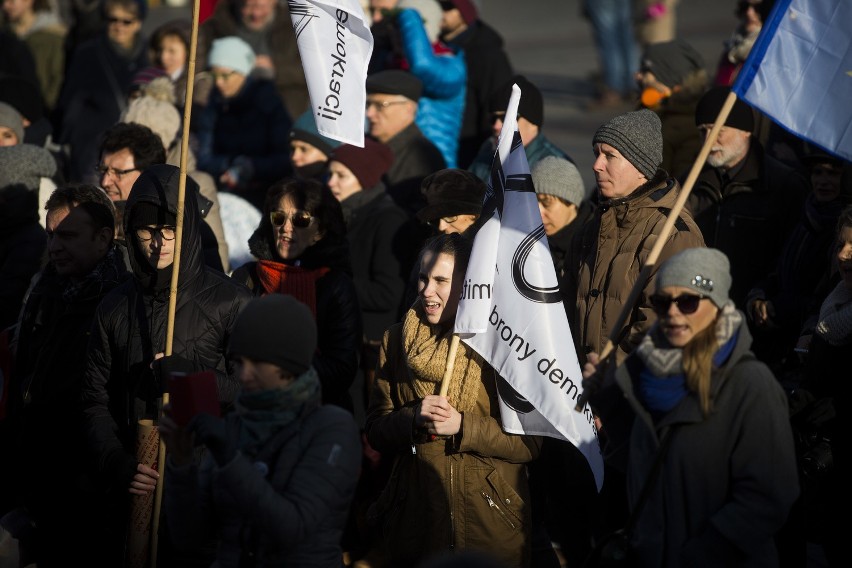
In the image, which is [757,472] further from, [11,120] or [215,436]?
[11,120]

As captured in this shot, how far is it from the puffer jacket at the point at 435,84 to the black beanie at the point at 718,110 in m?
2.36

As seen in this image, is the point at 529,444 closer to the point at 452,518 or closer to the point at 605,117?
the point at 452,518

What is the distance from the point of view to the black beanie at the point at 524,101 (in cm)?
779

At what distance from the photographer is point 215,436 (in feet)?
13.5

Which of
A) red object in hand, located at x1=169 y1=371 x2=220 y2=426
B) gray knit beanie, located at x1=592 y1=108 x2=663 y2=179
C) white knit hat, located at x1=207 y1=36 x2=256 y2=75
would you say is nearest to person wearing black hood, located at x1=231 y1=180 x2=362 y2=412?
gray knit beanie, located at x1=592 y1=108 x2=663 y2=179

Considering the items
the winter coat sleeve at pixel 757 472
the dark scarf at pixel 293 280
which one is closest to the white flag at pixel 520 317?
the winter coat sleeve at pixel 757 472

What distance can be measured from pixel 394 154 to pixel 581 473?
102 inches

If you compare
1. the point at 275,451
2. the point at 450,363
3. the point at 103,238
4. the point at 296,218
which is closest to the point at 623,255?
the point at 450,363

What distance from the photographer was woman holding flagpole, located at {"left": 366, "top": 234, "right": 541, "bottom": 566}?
5277 millimetres

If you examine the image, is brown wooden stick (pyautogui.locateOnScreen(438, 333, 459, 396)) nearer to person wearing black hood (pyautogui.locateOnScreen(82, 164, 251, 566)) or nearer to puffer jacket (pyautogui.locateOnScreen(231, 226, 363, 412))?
person wearing black hood (pyautogui.locateOnScreen(82, 164, 251, 566))

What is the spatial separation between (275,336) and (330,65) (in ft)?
7.28

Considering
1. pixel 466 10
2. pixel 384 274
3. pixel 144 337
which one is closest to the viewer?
pixel 144 337

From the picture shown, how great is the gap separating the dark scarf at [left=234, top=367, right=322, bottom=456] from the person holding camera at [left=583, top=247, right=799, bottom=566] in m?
1.02

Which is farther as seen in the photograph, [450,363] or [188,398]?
[450,363]
